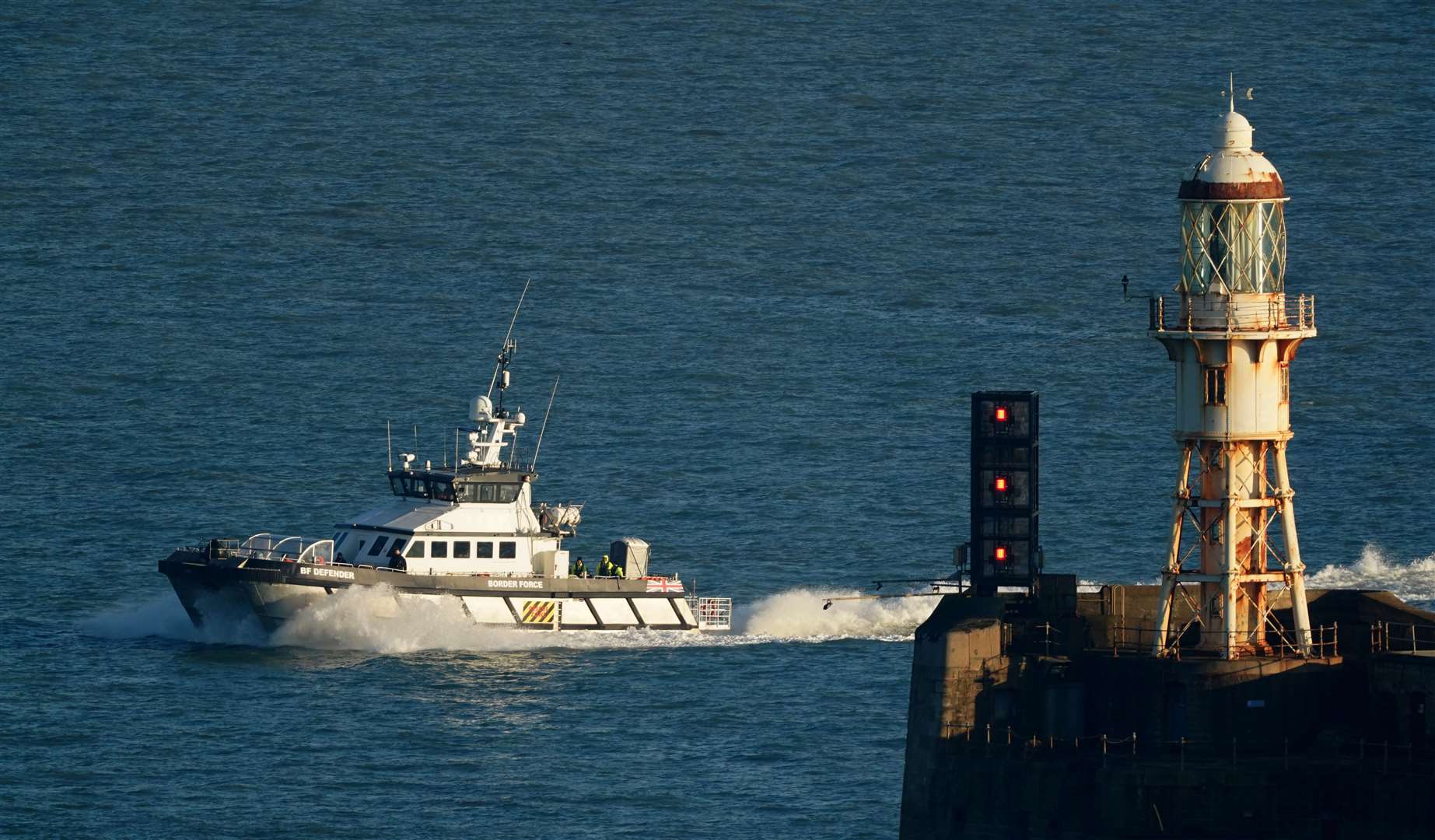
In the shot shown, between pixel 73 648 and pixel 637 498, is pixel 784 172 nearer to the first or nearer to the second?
pixel 637 498

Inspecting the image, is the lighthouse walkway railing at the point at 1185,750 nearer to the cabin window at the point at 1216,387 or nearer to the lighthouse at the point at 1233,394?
the lighthouse at the point at 1233,394

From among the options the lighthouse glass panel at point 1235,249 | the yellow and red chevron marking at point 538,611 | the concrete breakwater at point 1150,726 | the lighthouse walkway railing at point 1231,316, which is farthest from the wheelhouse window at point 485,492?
the lighthouse walkway railing at point 1231,316

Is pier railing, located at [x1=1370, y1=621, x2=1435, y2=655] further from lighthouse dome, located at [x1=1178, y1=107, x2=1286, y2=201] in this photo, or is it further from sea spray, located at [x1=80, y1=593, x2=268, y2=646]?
sea spray, located at [x1=80, y1=593, x2=268, y2=646]

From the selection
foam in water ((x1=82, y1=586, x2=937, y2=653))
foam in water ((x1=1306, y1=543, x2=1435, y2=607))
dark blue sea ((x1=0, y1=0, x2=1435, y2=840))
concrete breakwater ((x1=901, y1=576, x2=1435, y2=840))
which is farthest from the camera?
foam in water ((x1=1306, y1=543, x2=1435, y2=607))

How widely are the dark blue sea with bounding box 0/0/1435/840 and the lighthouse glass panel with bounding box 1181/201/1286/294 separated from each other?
16.7 meters

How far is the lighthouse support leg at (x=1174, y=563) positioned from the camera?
5659cm

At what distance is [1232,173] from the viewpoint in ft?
187

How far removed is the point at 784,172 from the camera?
16325cm

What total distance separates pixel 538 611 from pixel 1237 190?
3873cm

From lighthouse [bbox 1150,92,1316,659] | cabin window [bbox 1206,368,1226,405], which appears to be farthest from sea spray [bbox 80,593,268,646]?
cabin window [bbox 1206,368,1226,405]

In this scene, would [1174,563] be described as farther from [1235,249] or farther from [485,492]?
[485,492]

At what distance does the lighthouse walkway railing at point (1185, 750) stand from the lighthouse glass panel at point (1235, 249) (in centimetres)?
749

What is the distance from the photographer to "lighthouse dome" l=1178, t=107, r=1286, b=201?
56.9 m

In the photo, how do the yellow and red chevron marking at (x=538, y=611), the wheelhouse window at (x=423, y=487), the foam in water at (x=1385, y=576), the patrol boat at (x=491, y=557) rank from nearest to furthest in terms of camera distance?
the patrol boat at (x=491, y=557)
the yellow and red chevron marking at (x=538, y=611)
the wheelhouse window at (x=423, y=487)
the foam in water at (x=1385, y=576)
